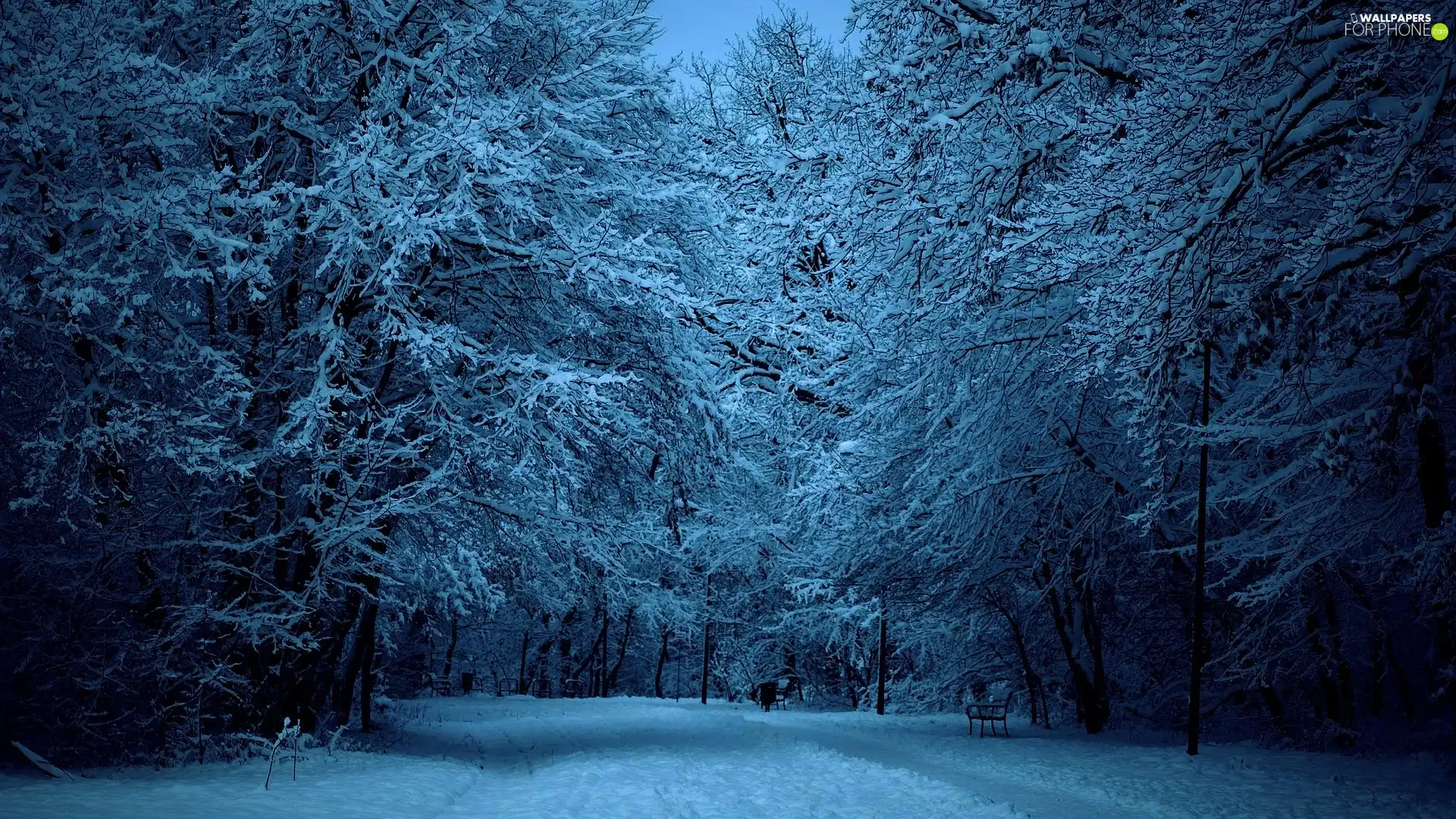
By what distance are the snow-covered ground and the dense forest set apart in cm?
128

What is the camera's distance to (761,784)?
1096cm

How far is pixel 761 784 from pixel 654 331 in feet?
19.2

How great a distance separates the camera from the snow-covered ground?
25.0 ft

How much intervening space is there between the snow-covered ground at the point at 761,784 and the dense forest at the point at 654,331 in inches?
50.5

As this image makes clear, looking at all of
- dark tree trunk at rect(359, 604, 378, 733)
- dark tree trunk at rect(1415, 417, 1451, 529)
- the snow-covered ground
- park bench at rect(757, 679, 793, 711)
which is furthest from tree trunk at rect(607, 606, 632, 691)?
dark tree trunk at rect(1415, 417, 1451, 529)

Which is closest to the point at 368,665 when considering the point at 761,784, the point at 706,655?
the point at 761,784

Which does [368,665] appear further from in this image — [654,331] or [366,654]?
[654,331]

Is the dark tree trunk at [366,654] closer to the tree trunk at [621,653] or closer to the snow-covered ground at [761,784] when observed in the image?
the snow-covered ground at [761,784]

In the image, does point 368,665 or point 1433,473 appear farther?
point 368,665

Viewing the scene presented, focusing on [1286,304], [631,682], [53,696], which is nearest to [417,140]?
[53,696]

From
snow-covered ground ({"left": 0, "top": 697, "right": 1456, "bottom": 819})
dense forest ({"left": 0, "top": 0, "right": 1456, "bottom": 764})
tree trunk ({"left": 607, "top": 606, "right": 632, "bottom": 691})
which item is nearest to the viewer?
snow-covered ground ({"left": 0, "top": 697, "right": 1456, "bottom": 819})

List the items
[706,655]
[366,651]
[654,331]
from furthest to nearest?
1. [706,655]
2. [366,651]
3. [654,331]

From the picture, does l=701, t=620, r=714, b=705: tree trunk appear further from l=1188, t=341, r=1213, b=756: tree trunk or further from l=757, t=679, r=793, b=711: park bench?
l=1188, t=341, r=1213, b=756: tree trunk

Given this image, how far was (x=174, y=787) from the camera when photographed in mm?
7625
